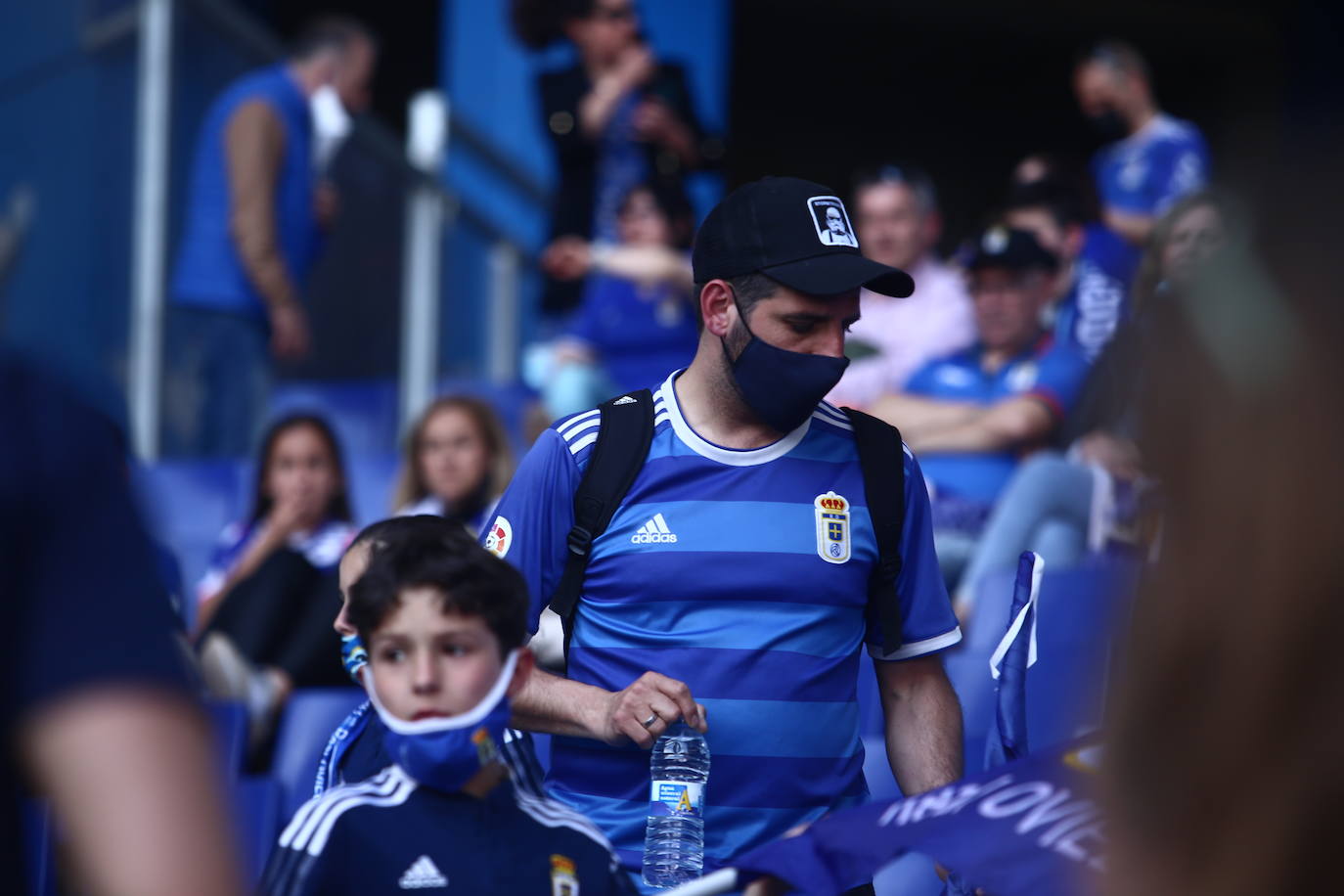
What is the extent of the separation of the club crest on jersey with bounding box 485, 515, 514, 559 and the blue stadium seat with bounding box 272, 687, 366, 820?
1.70 metres

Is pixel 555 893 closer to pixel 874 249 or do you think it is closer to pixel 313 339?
pixel 874 249

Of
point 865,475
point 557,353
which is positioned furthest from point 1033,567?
point 557,353

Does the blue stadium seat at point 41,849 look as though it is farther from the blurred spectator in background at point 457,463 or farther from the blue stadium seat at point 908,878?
the blurred spectator in background at point 457,463

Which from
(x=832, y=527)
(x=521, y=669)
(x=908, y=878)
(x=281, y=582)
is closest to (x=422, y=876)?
(x=521, y=669)

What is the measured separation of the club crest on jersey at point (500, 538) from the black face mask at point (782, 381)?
1.51 ft

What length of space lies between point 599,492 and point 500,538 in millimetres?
182

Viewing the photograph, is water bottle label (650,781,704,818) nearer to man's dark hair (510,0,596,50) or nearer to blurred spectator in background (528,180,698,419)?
blurred spectator in background (528,180,698,419)

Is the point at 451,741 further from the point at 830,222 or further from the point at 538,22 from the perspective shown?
the point at 538,22

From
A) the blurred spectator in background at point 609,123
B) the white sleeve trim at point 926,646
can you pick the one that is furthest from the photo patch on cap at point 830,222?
the blurred spectator in background at point 609,123

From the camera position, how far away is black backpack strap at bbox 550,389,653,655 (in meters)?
2.98

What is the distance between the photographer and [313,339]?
8031 mm

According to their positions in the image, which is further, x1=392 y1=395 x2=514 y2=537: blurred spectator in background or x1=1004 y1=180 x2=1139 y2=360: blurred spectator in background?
x1=1004 y1=180 x2=1139 y2=360: blurred spectator in background

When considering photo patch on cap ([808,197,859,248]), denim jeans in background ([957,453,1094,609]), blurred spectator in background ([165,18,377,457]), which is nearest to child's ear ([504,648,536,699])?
photo patch on cap ([808,197,859,248])

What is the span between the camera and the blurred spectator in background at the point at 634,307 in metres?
7.03
